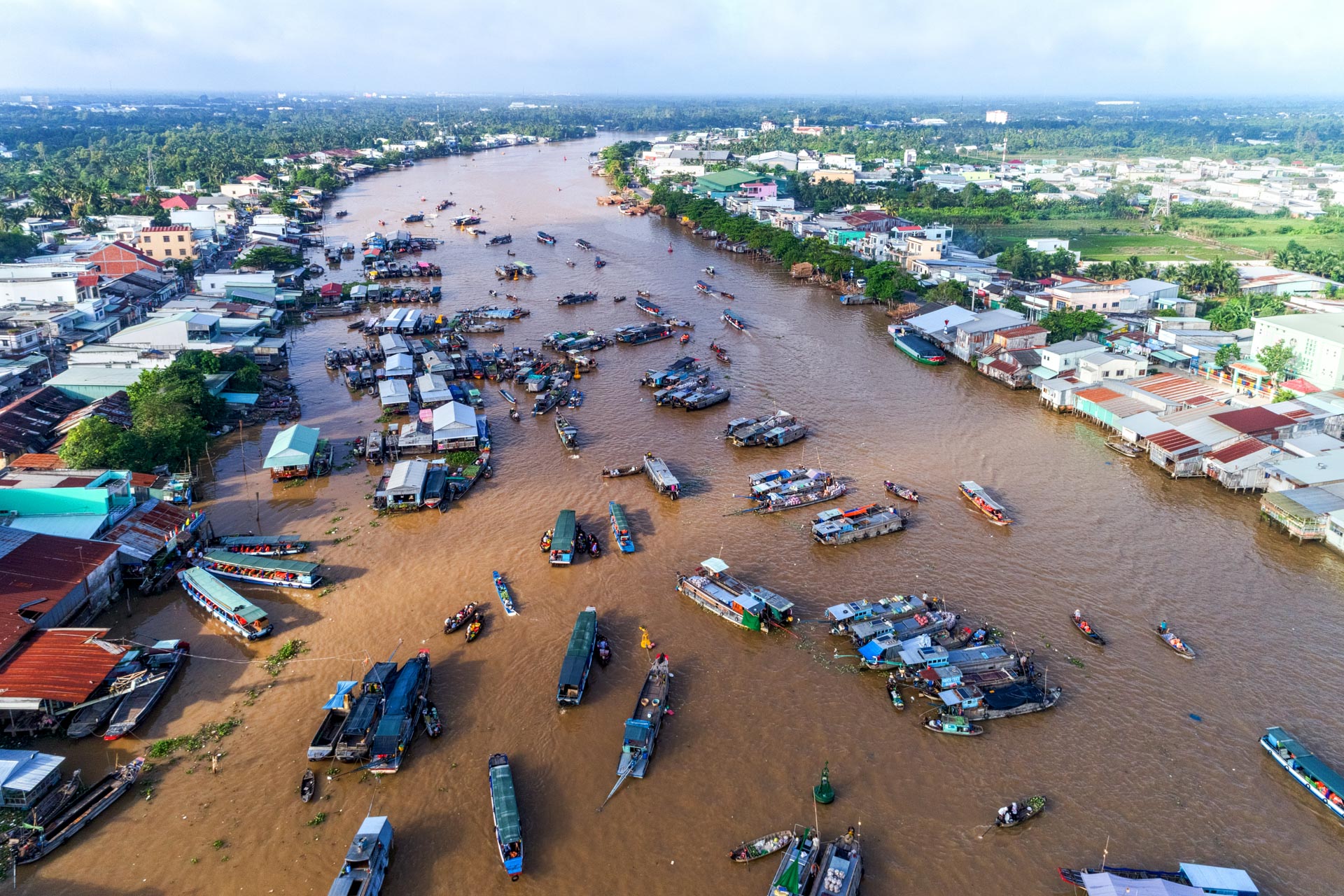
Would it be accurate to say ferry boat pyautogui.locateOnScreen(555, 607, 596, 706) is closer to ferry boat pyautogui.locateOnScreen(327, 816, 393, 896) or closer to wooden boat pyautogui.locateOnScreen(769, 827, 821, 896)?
ferry boat pyautogui.locateOnScreen(327, 816, 393, 896)

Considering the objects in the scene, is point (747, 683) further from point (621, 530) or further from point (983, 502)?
point (983, 502)

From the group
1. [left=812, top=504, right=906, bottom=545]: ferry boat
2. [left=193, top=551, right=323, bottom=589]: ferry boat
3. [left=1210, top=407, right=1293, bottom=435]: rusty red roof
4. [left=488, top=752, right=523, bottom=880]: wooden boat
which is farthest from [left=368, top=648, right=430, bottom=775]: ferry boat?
[left=1210, top=407, right=1293, bottom=435]: rusty red roof

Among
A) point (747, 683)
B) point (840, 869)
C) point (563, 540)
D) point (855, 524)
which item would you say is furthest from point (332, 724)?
point (855, 524)

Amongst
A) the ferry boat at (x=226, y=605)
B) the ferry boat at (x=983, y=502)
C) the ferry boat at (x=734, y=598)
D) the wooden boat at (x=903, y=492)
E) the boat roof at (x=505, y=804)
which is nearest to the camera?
the boat roof at (x=505, y=804)

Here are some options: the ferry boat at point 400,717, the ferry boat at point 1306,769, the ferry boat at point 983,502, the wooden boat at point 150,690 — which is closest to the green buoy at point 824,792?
the ferry boat at point 400,717

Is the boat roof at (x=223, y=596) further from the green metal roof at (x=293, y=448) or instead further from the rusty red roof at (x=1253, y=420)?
the rusty red roof at (x=1253, y=420)

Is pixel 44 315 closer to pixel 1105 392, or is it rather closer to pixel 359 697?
pixel 359 697
